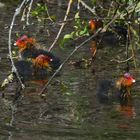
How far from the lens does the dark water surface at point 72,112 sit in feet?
27.9

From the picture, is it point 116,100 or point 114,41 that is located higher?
point 114,41

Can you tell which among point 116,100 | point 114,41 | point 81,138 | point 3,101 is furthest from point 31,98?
point 114,41

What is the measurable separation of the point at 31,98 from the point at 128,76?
4.81 ft

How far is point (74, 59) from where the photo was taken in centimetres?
1298

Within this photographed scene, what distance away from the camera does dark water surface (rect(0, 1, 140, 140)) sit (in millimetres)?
8508

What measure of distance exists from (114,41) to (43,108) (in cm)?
530

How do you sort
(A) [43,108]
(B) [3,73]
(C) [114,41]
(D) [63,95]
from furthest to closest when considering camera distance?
(C) [114,41] < (B) [3,73] < (D) [63,95] < (A) [43,108]

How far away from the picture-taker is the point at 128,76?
10.8 meters

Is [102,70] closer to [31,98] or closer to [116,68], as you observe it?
[116,68]

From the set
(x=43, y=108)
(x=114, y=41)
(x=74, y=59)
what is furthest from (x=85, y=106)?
(x=114, y=41)

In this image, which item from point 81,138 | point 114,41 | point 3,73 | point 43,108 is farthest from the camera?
point 114,41

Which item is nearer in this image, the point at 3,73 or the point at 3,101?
the point at 3,101

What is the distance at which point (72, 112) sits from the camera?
9469 mm

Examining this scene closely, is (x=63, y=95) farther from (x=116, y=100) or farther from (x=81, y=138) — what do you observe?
(x=81, y=138)
